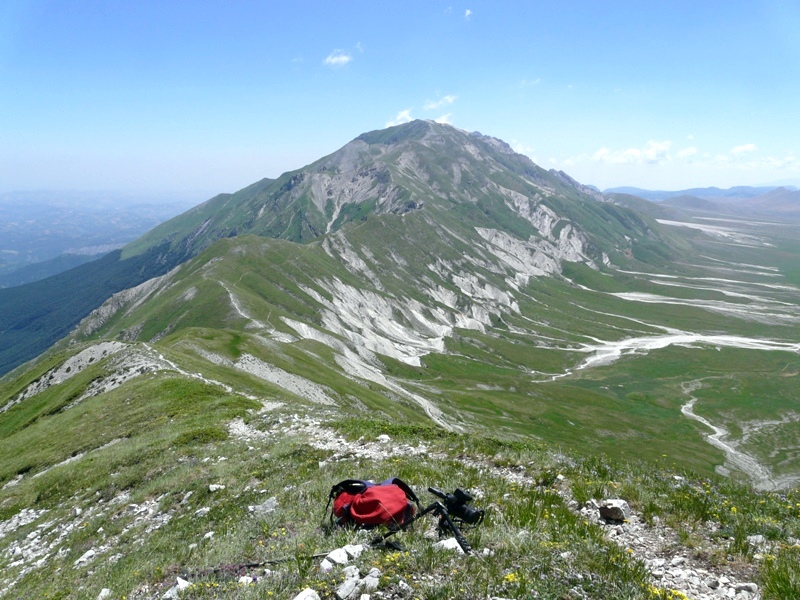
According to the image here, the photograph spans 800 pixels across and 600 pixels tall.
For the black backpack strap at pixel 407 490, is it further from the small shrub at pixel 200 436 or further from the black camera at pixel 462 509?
the small shrub at pixel 200 436

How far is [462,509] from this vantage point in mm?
8945

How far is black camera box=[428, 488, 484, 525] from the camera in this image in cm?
877

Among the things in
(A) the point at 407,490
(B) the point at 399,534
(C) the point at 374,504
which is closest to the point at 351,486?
(C) the point at 374,504

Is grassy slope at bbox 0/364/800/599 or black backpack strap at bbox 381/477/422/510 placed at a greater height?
black backpack strap at bbox 381/477/422/510

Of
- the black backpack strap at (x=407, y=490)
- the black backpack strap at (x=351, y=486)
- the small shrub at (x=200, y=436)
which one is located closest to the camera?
the black backpack strap at (x=407, y=490)

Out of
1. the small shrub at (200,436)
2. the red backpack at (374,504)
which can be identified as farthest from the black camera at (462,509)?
the small shrub at (200,436)

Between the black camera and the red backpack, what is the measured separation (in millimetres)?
759

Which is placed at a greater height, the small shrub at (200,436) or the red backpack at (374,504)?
the red backpack at (374,504)

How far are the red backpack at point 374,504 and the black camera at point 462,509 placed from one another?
76cm

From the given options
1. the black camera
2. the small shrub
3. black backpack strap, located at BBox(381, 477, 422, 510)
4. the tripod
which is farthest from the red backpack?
the small shrub

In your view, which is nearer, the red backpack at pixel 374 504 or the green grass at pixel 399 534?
the green grass at pixel 399 534

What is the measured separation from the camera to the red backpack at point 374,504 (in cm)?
884

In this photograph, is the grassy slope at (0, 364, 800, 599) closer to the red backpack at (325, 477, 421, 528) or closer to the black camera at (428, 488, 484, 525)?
the black camera at (428, 488, 484, 525)

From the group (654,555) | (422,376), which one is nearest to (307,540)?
(654,555)
